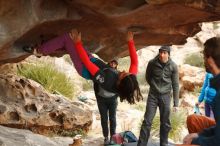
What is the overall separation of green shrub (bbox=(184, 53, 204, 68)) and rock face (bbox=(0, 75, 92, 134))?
14453mm

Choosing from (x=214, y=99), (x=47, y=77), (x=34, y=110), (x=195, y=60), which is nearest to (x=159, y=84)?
(x=34, y=110)

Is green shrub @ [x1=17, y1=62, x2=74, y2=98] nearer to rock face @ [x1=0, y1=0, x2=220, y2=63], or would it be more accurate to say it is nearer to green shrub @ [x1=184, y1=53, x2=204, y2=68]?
rock face @ [x1=0, y1=0, x2=220, y2=63]

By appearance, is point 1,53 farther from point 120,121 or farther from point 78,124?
point 120,121

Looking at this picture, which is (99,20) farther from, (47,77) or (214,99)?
(47,77)

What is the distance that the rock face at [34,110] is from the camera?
737 centimetres

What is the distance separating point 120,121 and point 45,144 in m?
5.54

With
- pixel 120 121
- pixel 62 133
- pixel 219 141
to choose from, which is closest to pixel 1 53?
pixel 62 133

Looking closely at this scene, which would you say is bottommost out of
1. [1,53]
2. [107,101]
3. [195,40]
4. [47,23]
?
[107,101]

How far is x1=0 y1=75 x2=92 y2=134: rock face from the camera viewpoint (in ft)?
24.2

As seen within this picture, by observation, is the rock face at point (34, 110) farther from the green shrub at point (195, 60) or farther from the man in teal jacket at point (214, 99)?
the green shrub at point (195, 60)

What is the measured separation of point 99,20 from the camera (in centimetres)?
640

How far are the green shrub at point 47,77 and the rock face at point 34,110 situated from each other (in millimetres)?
2937

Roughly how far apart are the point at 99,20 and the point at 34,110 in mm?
2332

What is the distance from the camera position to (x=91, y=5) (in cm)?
573
